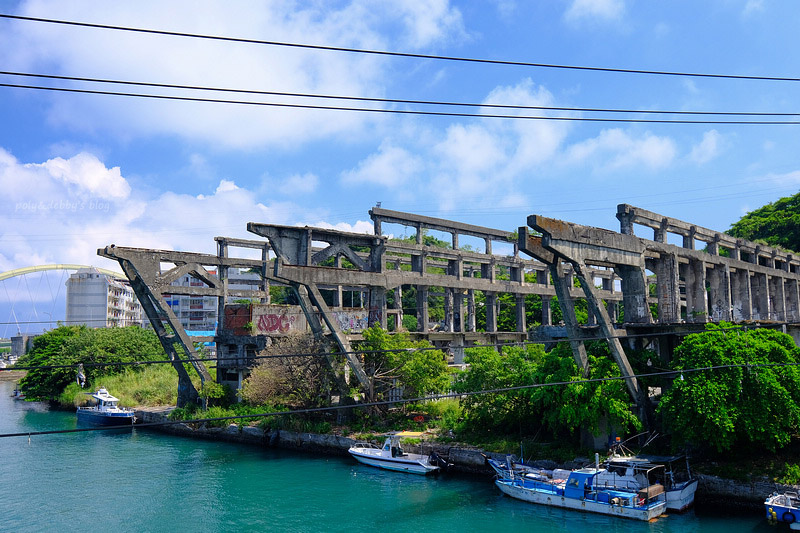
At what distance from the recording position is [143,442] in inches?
1341

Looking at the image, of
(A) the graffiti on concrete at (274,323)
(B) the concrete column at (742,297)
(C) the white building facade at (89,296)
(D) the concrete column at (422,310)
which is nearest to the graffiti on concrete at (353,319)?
(D) the concrete column at (422,310)

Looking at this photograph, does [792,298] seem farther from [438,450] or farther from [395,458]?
[395,458]

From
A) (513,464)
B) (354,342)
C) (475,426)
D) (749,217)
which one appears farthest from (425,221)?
(749,217)

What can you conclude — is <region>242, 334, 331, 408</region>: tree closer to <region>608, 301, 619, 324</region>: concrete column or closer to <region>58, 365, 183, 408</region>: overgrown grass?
<region>58, 365, 183, 408</region>: overgrown grass

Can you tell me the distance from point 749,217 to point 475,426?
41.7m

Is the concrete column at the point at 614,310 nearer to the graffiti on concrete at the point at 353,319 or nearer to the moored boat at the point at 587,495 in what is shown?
the graffiti on concrete at the point at 353,319

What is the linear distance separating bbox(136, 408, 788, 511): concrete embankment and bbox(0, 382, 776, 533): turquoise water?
2.11 ft

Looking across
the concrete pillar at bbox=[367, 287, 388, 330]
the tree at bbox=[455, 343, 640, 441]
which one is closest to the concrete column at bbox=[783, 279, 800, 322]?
the tree at bbox=[455, 343, 640, 441]

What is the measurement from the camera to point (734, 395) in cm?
1900

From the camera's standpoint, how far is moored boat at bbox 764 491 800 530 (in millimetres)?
16938

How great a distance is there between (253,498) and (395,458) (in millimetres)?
5961

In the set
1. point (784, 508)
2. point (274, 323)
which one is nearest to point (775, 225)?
point (784, 508)

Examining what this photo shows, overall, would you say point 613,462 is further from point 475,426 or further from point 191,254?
point 191,254

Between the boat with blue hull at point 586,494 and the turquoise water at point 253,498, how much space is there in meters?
0.29
